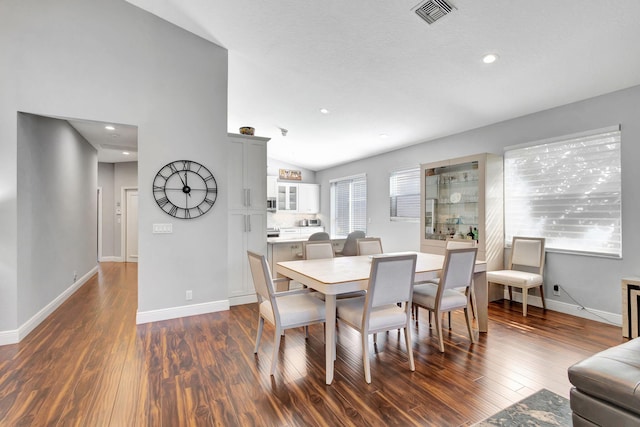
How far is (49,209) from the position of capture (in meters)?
3.73

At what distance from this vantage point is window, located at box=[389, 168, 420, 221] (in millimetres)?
5684

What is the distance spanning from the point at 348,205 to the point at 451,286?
5059mm

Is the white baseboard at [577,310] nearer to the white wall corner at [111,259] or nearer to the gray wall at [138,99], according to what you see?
the gray wall at [138,99]

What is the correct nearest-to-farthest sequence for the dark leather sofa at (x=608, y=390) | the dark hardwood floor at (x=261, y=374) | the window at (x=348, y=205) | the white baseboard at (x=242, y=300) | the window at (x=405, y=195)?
the dark leather sofa at (x=608, y=390) → the dark hardwood floor at (x=261, y=374) → the white baseboard at (x=242, y=300) → the window at (x=405, y=195) → the window at (x=348, y=205)

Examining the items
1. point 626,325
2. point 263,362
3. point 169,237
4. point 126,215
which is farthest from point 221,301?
point 126,215

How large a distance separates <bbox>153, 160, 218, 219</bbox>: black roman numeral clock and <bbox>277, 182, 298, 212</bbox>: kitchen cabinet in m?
4.25

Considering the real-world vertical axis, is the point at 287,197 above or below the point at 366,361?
above

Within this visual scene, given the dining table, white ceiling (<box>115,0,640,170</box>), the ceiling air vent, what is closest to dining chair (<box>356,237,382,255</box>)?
the dining table

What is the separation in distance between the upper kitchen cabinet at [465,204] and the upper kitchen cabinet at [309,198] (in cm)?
404

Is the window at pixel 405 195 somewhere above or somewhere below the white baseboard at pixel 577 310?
above

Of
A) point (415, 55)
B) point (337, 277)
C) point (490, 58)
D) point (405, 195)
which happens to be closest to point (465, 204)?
point (405, 195)

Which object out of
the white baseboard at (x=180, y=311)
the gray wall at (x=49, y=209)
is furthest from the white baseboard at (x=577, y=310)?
the gray wall at (x=49, y=209)

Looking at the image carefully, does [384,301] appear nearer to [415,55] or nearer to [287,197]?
[415,55]

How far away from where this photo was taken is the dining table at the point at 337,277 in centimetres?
219
